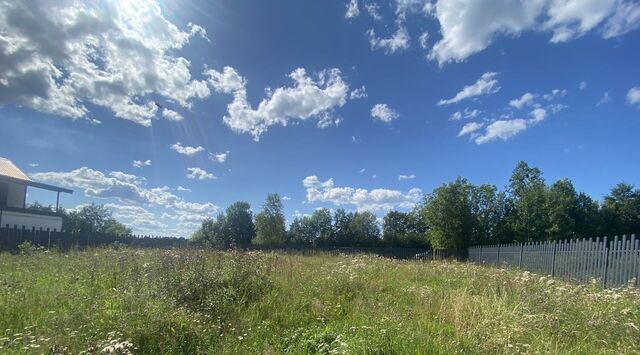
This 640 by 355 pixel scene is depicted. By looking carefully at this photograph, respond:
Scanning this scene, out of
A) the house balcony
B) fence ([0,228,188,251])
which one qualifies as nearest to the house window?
the house balcony

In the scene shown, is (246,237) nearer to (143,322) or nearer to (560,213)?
(560,213)

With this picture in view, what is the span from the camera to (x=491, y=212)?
50188mm

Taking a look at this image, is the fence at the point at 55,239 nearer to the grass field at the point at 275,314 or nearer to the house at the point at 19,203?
the house at the point at 19,203

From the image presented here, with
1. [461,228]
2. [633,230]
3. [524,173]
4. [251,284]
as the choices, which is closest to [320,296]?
[251,284]

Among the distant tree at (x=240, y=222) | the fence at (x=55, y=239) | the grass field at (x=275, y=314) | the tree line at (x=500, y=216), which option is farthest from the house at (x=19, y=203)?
the distant tree at (x=240, y=222)

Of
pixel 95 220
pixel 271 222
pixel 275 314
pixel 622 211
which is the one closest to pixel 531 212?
pixel 622 211

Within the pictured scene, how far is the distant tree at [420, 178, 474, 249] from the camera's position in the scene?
3941 centimetres

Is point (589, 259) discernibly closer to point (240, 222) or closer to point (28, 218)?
point (28, 218)

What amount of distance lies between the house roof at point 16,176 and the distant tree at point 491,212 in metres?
40.7

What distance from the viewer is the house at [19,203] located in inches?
987

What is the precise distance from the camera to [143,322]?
16.6 ft

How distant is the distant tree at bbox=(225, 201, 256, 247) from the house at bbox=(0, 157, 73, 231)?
35.4 m

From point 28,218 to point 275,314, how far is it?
2662 cm

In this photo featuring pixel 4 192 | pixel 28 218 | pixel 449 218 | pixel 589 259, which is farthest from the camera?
pixel 449 218
